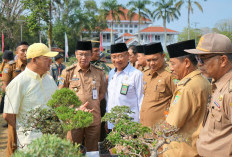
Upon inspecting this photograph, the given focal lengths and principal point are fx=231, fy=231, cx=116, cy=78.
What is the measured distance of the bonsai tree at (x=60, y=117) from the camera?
6.36 feet

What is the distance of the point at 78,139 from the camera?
3799 mm

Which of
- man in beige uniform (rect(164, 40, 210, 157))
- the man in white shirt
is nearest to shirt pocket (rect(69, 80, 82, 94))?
the man in white shirt

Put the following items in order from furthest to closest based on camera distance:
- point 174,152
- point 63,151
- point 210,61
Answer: point 174,152 → point 210,61 → point 63,151

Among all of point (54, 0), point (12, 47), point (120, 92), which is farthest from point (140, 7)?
point (120, 92)

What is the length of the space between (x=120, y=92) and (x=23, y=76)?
65.8 inches

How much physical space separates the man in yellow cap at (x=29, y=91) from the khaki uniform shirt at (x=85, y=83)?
0.96 m

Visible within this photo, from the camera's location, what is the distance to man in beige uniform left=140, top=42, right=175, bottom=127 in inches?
138

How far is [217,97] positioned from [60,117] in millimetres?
1350

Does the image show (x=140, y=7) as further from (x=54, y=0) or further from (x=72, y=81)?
(x=72, y=81)

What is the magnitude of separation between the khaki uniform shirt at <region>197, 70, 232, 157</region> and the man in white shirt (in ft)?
6.00

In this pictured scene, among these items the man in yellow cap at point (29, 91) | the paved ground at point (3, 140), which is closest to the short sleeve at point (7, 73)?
the paved ground at point (3, 140)

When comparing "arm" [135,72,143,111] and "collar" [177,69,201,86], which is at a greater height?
"collar" [177,69,201,86]

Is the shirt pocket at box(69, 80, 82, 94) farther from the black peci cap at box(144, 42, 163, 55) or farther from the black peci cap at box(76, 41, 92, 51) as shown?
the black peci cap at box(144, 42, 163, 55)

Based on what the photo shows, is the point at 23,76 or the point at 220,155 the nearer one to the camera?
the point at 220,155
